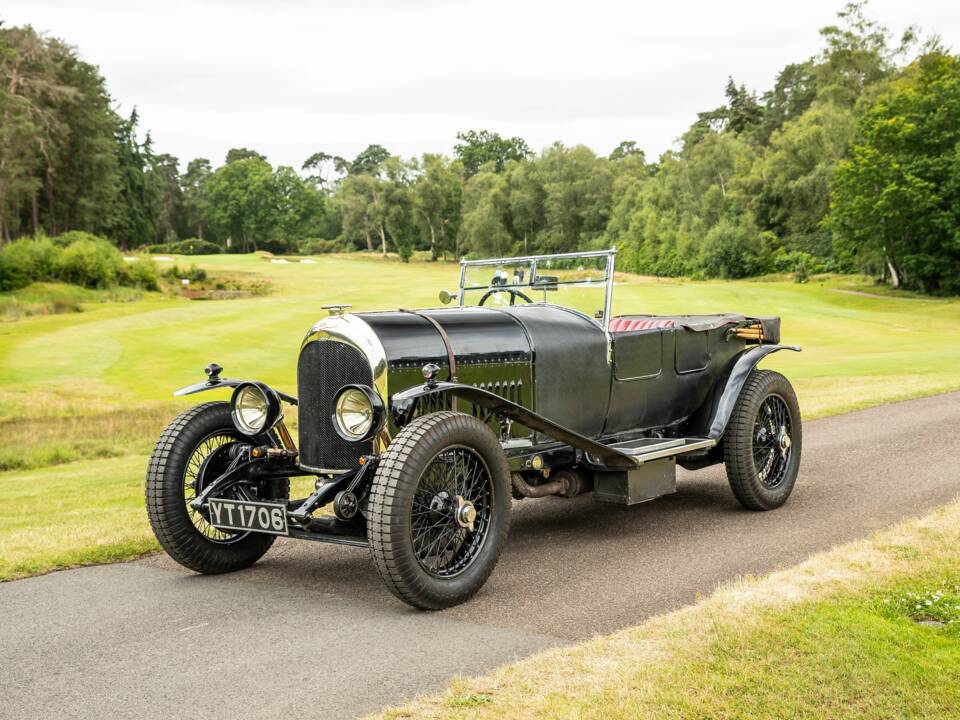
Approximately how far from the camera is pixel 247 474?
5707mm

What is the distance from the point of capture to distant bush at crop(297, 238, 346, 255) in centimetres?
9288

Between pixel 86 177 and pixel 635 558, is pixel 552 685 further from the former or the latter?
pixel 86 177

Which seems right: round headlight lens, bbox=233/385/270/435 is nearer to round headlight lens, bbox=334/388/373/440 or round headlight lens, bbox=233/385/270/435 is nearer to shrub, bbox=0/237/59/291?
round headlight lens, bbox=334/388/373/440

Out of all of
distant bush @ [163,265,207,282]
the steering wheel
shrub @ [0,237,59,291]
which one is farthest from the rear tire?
distant bush @ [163,265,207,282]

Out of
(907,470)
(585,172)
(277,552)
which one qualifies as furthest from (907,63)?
(277,552)

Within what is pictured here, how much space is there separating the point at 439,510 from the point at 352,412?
2.53ft

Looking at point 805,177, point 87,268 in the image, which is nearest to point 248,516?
point 87,268

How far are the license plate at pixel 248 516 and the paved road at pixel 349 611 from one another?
42cm

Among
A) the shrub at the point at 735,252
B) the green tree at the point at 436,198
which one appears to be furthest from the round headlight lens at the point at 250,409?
the green tree at the point at 436,198

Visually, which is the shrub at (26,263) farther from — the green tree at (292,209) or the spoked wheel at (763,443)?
the green tree at (292,209)

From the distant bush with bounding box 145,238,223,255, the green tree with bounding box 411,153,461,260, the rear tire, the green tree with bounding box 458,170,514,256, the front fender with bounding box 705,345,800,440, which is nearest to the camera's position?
the rear tire

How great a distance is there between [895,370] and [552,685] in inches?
672

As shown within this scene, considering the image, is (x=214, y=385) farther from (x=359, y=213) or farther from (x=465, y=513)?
(x=359, y=213)

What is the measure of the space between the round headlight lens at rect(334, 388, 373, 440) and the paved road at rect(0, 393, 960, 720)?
38.2 inches
